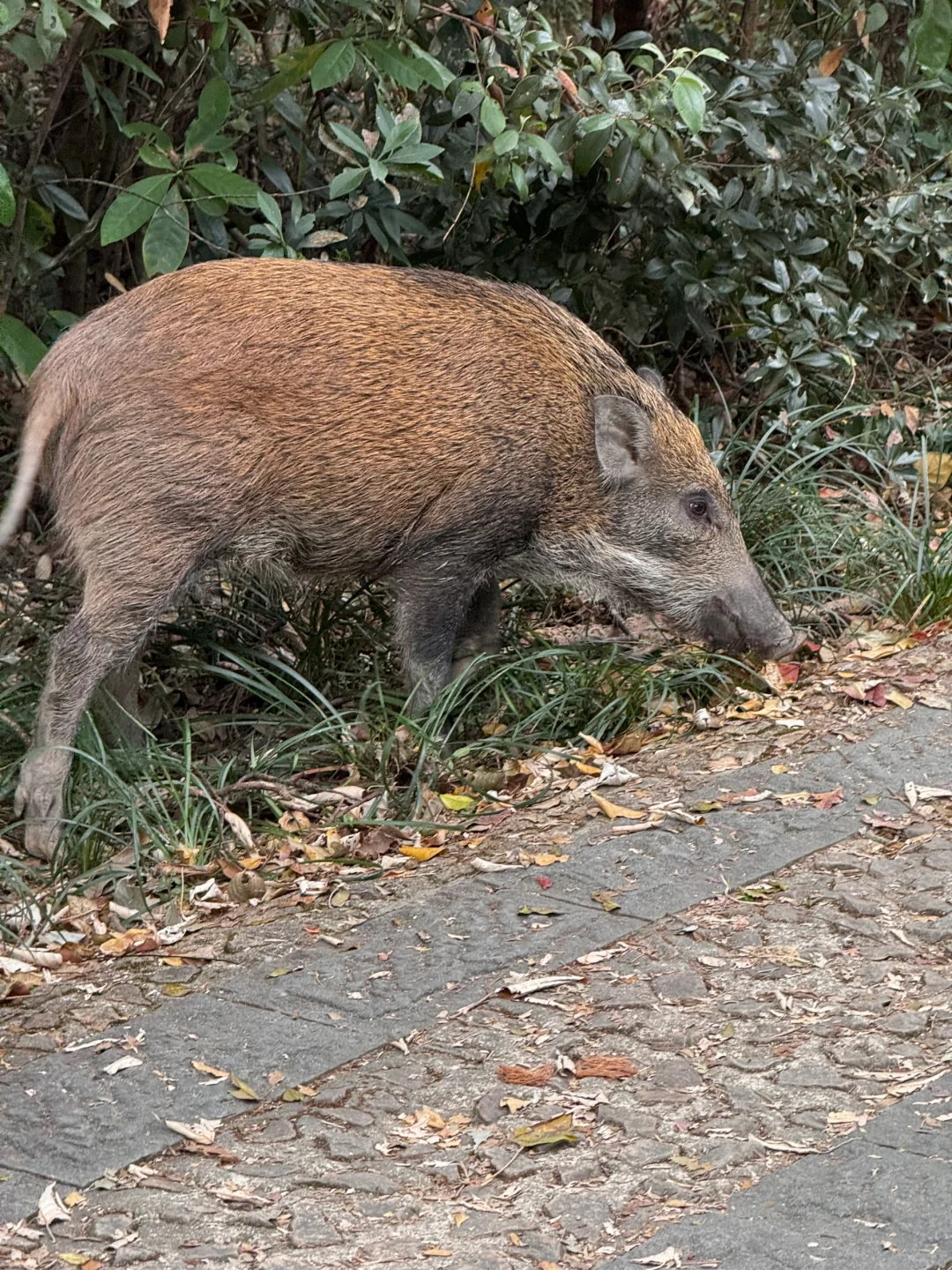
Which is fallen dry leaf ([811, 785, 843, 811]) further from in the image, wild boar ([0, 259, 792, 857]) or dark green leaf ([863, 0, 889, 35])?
dark green leaf ([863, 0, 889, 35])

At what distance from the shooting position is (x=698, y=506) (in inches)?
256

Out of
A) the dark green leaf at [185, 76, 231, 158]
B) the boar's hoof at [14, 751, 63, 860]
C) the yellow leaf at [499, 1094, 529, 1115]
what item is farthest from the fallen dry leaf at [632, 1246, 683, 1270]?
the dark green leaf at [185, 76, 231, 158]

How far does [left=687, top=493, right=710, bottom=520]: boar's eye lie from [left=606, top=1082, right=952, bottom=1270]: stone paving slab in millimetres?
3400

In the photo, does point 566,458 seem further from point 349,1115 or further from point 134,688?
point 349,1115

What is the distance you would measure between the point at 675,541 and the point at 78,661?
2329 mm

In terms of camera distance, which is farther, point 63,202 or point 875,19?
point 875,19

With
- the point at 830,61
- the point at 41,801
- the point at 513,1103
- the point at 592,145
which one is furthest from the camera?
the point at 830,61

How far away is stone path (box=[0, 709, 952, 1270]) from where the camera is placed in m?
3.22

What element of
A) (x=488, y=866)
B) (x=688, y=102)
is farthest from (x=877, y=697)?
(x=688, y=102)

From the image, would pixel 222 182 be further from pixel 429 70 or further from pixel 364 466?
pixel 364 466

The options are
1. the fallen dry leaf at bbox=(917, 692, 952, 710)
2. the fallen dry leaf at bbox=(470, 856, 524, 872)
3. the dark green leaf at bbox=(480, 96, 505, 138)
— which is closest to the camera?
the fallen dry leaf at bbox=(470, 856, 524, 872)

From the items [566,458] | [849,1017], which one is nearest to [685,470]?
[566,458]

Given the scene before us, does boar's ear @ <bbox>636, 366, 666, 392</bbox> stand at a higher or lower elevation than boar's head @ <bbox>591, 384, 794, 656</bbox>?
higher

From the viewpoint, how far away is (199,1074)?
12.6 ft
